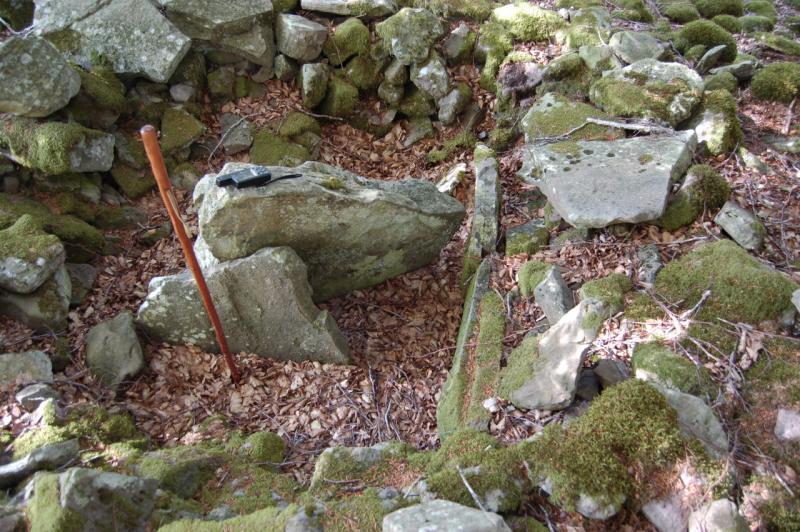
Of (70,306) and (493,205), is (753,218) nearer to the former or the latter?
(493,205)

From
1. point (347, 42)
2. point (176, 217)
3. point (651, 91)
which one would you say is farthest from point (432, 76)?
point (176, 217)

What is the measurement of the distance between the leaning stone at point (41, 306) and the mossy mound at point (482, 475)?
166 inches

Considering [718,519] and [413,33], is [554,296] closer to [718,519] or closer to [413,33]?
[718,519]

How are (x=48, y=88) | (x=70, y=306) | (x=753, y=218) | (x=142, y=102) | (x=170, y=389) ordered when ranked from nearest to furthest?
(x=753, y=218)
(x=170, y=389)
(x=70, y=306)
(x=48, y=88)
(x=142, y=102)

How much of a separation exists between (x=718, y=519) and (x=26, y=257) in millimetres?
6032

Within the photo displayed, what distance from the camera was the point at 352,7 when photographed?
331 inches

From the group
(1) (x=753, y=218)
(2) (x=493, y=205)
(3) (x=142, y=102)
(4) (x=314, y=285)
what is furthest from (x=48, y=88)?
(1) (x=753, y=218)

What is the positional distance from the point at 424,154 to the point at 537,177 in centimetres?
255

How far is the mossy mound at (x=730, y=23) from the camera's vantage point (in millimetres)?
8234

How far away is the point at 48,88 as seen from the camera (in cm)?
641

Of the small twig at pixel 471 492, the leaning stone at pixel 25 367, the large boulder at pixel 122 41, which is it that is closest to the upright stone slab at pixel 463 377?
the small twig at pixel 471 492

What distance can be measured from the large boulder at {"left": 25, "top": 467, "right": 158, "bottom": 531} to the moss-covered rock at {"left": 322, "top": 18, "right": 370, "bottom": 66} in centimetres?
685

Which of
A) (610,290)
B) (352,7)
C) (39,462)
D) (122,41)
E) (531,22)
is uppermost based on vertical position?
(122,41)

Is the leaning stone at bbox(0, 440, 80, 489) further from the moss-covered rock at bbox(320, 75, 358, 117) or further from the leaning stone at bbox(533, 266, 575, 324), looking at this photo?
the moss-covered rock at bbox(320, 75, 358, 117)
